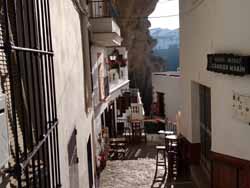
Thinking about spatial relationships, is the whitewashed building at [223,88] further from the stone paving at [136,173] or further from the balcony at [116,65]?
the balcony at [116,65]

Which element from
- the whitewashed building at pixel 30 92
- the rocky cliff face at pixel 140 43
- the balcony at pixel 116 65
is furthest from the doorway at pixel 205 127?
the rocky cliff face at pixel 140 43

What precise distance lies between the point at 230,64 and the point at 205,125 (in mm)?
3629

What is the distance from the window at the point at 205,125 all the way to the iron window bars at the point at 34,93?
6.10 m

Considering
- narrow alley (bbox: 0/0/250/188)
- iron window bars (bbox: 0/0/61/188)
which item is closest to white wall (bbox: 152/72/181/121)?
narrow alley (bbox: 0/0/250/188)

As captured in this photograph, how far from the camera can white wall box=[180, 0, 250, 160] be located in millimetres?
5938

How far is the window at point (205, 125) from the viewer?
29.8 ft

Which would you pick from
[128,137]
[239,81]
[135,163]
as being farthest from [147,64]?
[239,81]

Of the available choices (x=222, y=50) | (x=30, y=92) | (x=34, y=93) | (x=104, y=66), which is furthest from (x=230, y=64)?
(x=104, y=66)

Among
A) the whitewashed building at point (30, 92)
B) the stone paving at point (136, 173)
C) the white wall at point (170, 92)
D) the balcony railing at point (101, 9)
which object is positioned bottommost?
the stone paving at point (136, 173)

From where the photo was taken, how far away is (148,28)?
33.5m

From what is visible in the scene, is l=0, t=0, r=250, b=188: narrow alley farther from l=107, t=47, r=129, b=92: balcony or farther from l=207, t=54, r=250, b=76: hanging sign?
l=107, t=47, r=129, b=92: balcony

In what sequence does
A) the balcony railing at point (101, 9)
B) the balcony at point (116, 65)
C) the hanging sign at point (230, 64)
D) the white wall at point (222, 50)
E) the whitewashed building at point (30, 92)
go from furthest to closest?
the balcony at point (116, 65)
the balcony railing at point (101, 9)
the white wall at point (222, 50)
the hanging sign at point (230, 64)
the whitewashed building at point (30, 92)

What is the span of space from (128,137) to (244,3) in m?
12.8

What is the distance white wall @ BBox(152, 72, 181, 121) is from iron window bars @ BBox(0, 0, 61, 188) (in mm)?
21057
